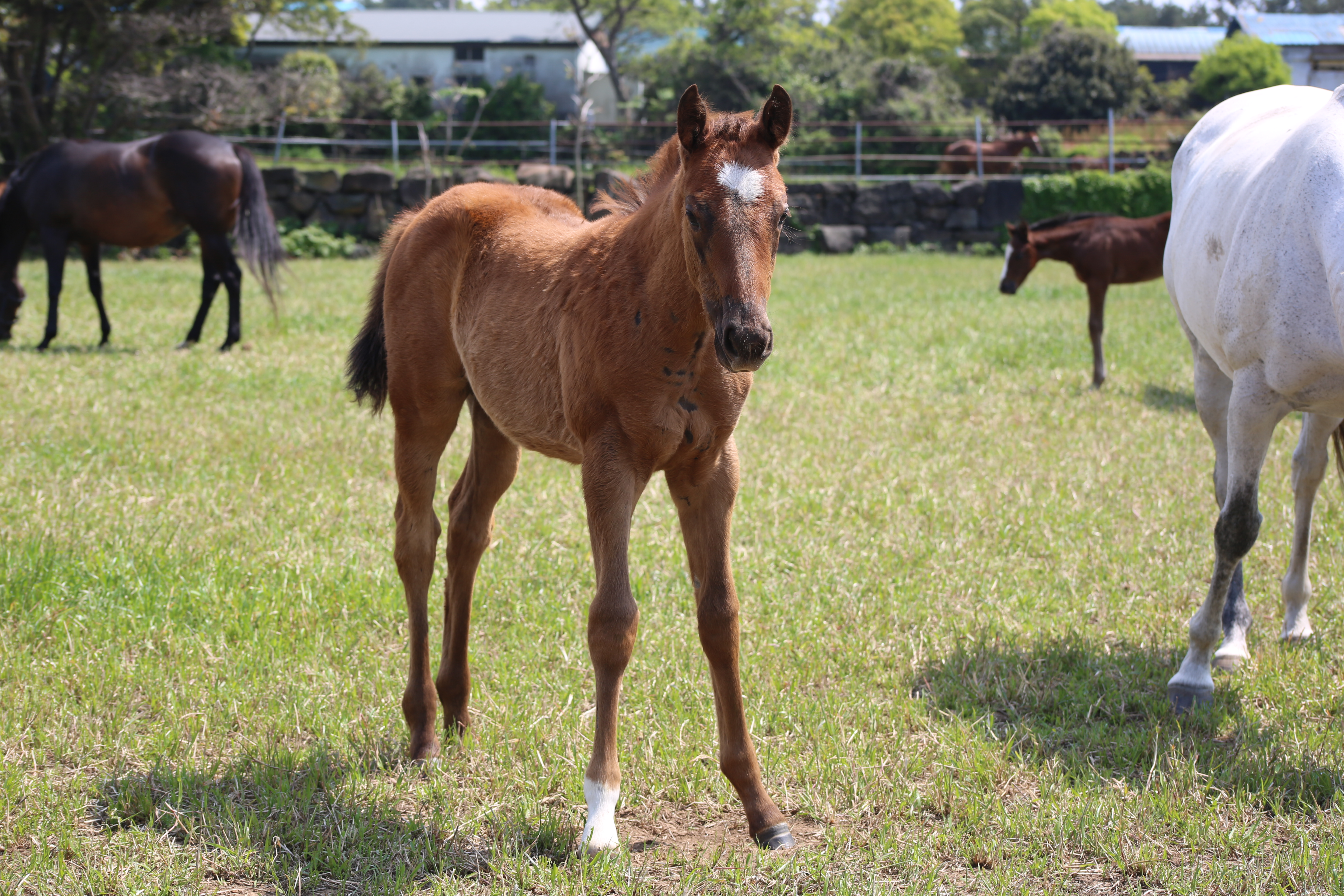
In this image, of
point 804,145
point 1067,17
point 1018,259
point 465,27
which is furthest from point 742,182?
point 1067,17

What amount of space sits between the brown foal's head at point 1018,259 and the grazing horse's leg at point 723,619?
29.0 feet

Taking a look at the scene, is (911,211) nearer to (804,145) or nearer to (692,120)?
(804,145)

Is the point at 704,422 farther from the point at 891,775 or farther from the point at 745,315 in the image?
the point at 891,775

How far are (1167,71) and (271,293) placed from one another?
231ft

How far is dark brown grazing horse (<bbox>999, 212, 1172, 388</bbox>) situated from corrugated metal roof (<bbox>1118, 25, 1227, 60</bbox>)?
6584 cm

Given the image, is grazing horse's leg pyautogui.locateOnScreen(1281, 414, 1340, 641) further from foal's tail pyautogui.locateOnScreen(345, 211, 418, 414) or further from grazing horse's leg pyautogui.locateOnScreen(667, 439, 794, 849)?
foal's tail pyautogui.locateOnScreen(345, 211, 418, 414)

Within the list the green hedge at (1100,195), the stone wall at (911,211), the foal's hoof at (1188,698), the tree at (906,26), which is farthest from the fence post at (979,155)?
the tree at (906,26)

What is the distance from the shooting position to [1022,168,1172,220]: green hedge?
20.9 m

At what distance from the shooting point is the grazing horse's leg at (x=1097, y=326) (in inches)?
333

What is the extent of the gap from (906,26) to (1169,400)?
5386 centimetres

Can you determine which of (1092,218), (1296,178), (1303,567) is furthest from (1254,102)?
(1092,218)

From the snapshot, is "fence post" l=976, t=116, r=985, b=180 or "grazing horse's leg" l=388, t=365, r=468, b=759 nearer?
"grazing horse's leg" l=388, t=365, r=468, b=759

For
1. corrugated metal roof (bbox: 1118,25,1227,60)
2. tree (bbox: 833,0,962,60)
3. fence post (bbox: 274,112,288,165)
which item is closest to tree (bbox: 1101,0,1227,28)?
corrugated metal roof (bbox: 1118,25,1227,60)

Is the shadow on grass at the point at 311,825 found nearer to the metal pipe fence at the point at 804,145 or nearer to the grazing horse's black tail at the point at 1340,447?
the grazing horse's black tail at the point at 1340,447
